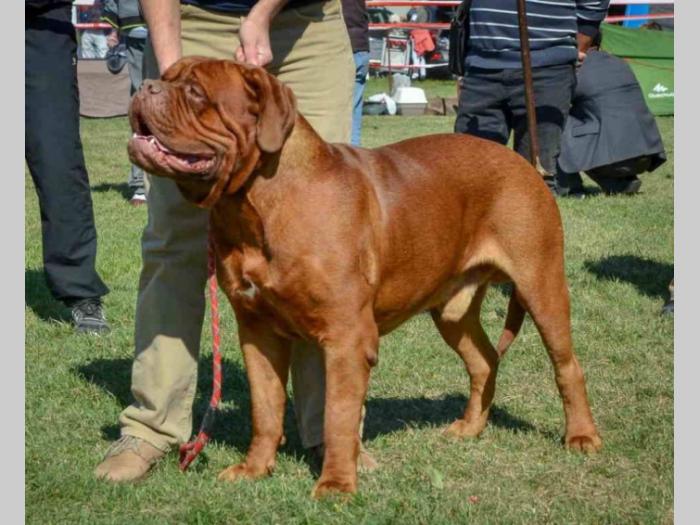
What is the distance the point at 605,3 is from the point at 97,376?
497cm

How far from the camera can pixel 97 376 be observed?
19.5 feet

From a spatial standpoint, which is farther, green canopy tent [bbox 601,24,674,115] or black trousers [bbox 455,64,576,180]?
green canopy tent [bbox 601,24,674,115]

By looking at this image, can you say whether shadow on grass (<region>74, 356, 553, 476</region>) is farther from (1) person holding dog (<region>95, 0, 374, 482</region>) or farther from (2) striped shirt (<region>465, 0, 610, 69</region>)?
(2) striped shirt (<region>465, 0, 610, 69</region>)

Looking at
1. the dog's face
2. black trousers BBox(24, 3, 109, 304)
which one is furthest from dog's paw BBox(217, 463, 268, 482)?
black trousers BBox(24, 3, 109, 304)

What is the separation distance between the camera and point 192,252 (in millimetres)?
4516

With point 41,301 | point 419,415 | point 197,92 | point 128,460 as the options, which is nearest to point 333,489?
point 128,460

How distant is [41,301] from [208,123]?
4201 millimetres

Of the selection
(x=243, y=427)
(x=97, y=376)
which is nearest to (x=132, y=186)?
(x=97, y=376)

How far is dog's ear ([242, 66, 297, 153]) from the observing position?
3821 millimetres

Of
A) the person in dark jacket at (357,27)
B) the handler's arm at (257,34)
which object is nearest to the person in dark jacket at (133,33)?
the person in dark jacket at (357,27)

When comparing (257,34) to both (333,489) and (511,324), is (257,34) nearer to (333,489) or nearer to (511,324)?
(333,489)

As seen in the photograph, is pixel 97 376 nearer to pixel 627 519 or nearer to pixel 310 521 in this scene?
pixel 310 521

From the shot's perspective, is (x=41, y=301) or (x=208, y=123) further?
(x=41, y=301)

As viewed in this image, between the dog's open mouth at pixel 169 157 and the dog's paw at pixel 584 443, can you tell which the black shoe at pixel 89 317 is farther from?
the dog's open mouth at pixel 169 157
